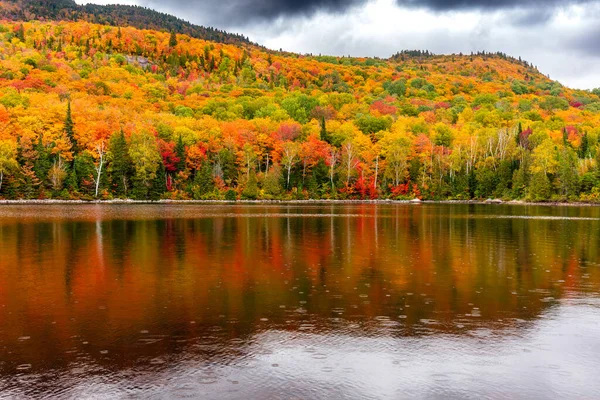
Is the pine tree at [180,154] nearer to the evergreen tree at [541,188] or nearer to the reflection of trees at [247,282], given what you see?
the evergreen tree at [541,188]

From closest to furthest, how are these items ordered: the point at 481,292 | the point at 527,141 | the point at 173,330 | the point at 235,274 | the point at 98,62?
the point at 173,330
the point at 481,292
the point at 235,274
the point at 527,141
the point at 98,62

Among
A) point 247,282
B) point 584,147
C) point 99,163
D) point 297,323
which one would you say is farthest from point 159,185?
point 584,147

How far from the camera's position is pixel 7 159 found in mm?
82938

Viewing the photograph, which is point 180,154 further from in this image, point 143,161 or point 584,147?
point 584,147

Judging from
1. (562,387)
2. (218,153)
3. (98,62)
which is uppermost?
(98,62)

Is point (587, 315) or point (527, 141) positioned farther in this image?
point (527, 141)

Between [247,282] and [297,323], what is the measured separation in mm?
5355

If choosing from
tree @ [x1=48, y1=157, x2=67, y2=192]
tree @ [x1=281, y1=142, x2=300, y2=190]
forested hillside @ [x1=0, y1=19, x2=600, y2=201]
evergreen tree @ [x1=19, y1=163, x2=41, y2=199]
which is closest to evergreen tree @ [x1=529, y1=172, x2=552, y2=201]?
forested hillside @ [x1=0, y1=19, x2=600, y2=201]

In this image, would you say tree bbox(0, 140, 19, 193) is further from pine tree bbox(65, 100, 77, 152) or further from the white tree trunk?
the white tree trunk

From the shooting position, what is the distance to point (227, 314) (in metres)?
13.9

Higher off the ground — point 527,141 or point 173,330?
point 527,141

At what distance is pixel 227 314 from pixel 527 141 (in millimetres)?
115214

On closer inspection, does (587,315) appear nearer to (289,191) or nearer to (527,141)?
(289,191)

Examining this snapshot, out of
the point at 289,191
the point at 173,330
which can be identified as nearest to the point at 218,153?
the point at 289,191
